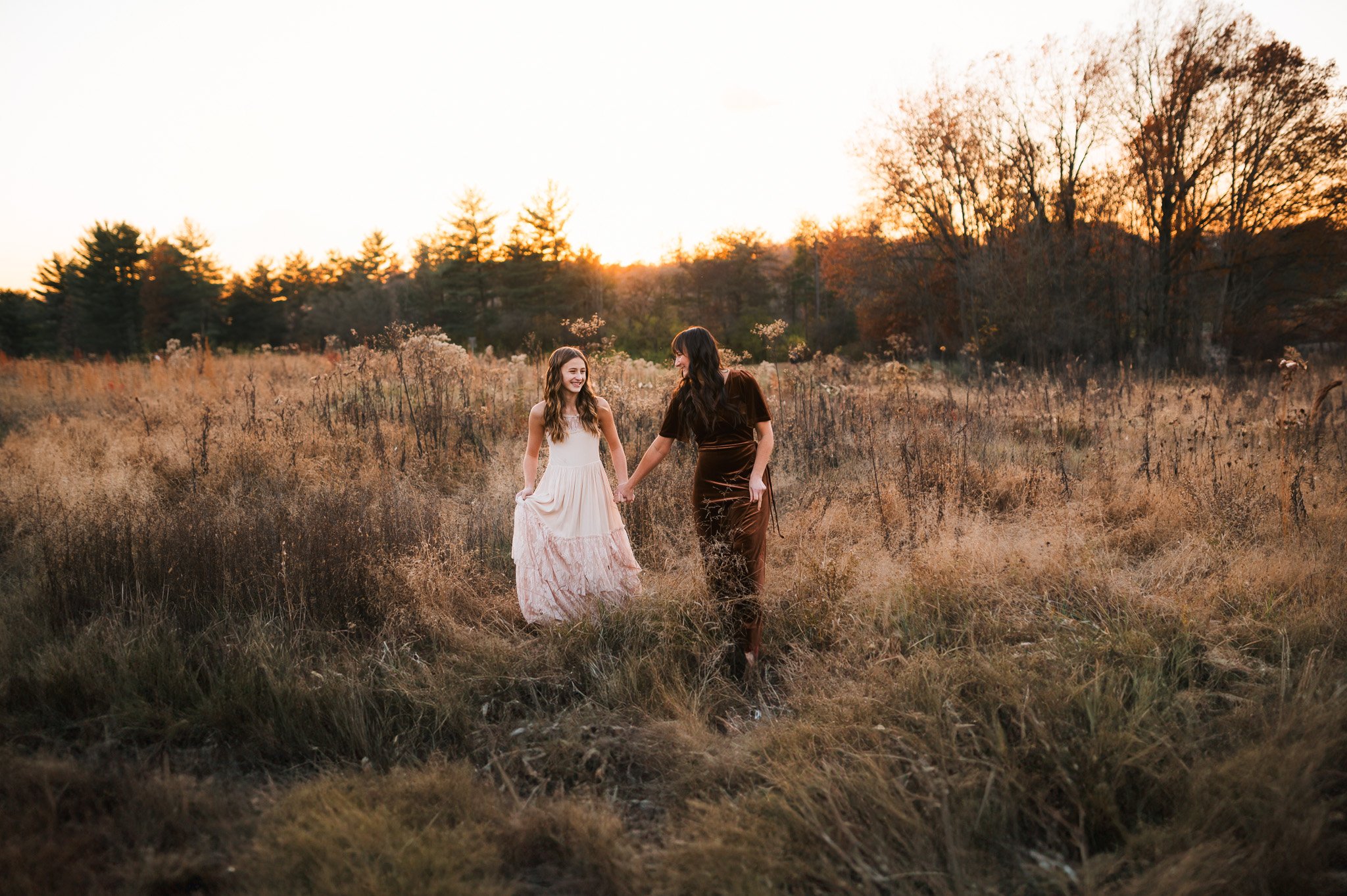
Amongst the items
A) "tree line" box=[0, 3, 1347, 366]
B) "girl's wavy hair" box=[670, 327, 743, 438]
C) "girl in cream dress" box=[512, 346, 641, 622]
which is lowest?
"girl in cream dress" box=[512, 346, 641, 622]

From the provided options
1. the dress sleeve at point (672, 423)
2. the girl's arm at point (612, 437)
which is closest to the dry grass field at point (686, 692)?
the girl's arm at point (612, 437)

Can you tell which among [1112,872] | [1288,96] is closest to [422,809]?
[1112,872]

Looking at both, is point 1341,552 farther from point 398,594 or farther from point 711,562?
point 398,594

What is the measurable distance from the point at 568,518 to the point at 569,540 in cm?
13

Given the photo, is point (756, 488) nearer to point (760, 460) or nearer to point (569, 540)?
point (760, 460)

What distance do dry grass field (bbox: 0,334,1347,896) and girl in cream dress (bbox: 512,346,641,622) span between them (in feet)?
0.87

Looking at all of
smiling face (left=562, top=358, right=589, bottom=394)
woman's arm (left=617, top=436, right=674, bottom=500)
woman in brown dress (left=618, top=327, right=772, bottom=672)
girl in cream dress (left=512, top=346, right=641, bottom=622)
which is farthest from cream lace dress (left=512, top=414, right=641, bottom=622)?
woman in brown dress (left=618, top=327, right=772, bottom=672)

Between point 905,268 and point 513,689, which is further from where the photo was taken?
point 905,268

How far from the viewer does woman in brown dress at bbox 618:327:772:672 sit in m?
3.62

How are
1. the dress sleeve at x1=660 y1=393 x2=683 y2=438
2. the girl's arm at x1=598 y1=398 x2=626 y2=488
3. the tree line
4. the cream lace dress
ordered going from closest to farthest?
the dress sleeve at x1=660 y1=393 x2=683 y2=438 < the cream lace dress < the girl's arm at x1=598 y1=398 x2=626 y2=488 < the tree line

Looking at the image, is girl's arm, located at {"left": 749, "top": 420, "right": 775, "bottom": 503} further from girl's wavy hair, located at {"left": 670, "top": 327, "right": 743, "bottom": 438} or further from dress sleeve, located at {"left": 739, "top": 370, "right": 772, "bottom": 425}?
girl's wavy hair, located at {"left": 670, "top": 327, "right": 743, "bottom": 438}

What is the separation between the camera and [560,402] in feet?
13.1

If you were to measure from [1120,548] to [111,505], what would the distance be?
7.33m

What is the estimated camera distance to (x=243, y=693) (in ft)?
10.5
